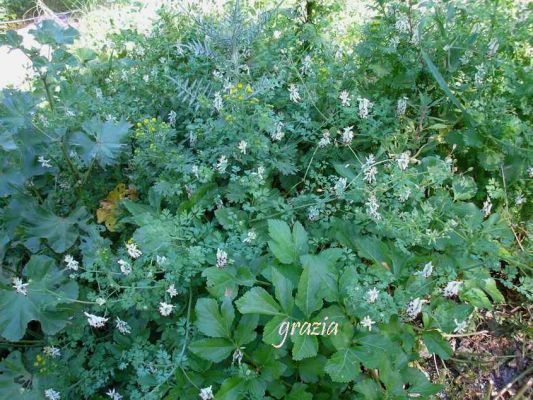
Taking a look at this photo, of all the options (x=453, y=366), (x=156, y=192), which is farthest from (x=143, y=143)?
(x=453, y=366)

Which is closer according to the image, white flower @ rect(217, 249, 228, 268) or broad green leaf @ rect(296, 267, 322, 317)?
broad green leaf @ rect(296, 267, 322, 317)

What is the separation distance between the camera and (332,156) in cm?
215

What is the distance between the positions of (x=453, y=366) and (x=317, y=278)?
2.80 feet

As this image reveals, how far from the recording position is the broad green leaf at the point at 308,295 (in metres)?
1.58

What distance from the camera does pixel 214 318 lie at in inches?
63.6

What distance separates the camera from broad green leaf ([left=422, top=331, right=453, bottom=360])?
5.46ft

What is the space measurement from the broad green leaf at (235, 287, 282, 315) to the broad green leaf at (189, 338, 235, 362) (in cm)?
16

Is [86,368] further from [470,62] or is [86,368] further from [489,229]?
[470,62]

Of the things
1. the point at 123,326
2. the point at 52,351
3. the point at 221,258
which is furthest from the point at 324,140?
the point at 52,351

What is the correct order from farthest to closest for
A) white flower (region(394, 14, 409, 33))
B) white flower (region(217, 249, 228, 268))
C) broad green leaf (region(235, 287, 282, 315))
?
white flower (region(394, 14, 409, 33))
white flower (region(217, 249, 228, 268))
broad green leaf (region(235, 287, 282, 315))

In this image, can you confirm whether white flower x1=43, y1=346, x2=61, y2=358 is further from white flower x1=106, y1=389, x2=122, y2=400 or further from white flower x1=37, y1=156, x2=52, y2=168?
white flower x1=37, y1=156, x2=52, y2=168

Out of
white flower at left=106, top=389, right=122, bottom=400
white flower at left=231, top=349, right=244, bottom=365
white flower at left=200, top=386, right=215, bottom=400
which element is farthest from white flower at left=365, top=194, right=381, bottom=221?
white flower at left=106, top=389, right=122, bottom=400

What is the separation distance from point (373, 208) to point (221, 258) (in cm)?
58

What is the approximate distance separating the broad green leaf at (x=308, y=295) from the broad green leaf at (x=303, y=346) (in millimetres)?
81
